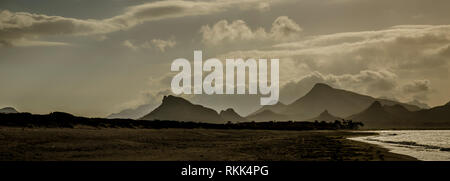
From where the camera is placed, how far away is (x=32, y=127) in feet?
134
